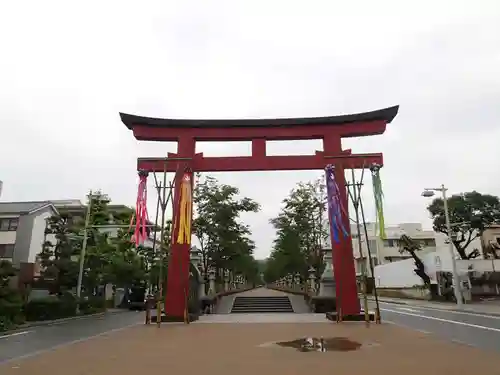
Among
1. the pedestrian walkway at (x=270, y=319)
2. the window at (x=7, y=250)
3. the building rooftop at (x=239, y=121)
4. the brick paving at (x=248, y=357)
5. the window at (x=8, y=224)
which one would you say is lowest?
the brick paving at (x=248, y=357)

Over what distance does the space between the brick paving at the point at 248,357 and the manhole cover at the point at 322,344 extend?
304 millimetres

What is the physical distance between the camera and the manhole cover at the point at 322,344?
360 inches

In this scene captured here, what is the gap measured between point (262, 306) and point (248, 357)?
16.3 meters

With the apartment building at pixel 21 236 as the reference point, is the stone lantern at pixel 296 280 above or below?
below

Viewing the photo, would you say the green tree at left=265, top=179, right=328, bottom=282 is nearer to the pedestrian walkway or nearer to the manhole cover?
the pedestrian walkway

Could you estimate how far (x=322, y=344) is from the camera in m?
9.90

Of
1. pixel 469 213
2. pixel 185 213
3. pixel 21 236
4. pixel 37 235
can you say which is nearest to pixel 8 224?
pixel 21 236

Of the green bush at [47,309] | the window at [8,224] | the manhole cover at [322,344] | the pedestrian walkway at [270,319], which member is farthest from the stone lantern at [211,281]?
the manhole cover at [322,344]

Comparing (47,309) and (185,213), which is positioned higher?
(185,213)

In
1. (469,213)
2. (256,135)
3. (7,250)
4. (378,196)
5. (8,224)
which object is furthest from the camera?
(469,213)

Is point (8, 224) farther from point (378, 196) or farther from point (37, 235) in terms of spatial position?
point (378, 196)

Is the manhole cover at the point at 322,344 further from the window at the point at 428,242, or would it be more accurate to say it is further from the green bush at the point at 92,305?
the window at the point at 428,242

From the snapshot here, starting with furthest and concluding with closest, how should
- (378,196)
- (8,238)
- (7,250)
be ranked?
1. (8,238)
2. (7,250)
3. (378,196)

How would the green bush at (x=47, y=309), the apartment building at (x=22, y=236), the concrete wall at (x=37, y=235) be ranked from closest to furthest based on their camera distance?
the green bush at (x=47, y=309)
the apartment building at (x=22, y=236)
the concrete wall at (x=37, y=235)
